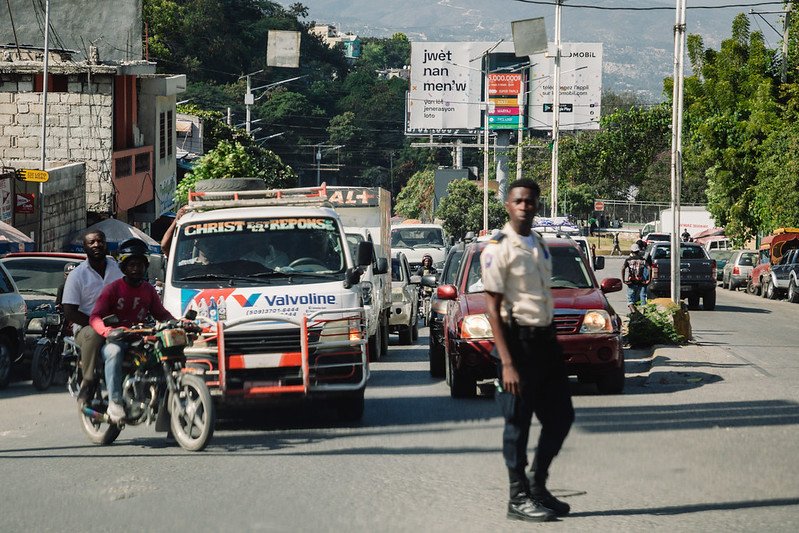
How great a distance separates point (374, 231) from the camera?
21.1 metres

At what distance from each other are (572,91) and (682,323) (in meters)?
65.0

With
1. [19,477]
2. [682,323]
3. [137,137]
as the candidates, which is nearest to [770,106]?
[137,137]

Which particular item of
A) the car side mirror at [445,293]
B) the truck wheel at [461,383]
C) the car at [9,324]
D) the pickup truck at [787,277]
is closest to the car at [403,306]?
the car at [9,324]

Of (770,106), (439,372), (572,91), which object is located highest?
(572,91)

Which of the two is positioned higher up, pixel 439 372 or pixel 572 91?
pixel 572 91

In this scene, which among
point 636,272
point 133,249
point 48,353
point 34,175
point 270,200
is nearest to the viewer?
point 133,249

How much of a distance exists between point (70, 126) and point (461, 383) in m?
29.0

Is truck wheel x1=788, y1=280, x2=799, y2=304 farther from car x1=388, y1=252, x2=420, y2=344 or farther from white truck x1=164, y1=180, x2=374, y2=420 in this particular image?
white truck x1=164, y1=180, x2=374, y2=420

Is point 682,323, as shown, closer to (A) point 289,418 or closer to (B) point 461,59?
(A) point 289,418

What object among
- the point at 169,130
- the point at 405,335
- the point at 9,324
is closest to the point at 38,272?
the point at 9,324

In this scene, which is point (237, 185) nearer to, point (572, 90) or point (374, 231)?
point (374, 231)

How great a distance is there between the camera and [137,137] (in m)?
42.0

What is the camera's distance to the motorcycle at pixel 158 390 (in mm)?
8656

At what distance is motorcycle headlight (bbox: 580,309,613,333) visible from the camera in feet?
37.6
